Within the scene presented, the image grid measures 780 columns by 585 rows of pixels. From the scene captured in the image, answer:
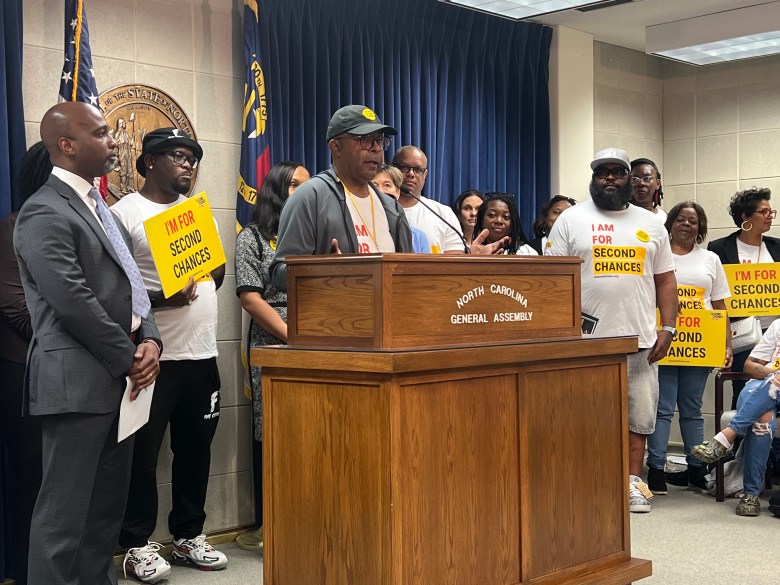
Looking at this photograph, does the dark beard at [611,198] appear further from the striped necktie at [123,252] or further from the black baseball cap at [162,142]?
the striped necktie at [123,252]

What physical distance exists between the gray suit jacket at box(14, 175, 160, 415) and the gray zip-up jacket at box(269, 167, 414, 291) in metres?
0.52

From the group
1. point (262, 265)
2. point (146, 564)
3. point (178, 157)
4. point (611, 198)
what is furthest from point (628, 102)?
point (146, 564)

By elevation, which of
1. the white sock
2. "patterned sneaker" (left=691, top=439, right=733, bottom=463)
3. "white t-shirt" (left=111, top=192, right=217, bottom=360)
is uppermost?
"white t-shirt" (left=111, top=192, right=217, bottom=360)

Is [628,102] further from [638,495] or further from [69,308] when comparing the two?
[69,308]

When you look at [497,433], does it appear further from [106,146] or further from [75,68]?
[75,68]

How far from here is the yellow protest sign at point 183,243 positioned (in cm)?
356

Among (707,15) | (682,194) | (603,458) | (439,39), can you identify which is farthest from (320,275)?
(682,194)

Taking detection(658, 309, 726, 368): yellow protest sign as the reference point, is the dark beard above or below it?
above

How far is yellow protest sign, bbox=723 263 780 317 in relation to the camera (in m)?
5.68

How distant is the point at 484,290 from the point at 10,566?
226 cm

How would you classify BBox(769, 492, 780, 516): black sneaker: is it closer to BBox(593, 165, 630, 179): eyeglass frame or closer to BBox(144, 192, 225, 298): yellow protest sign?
BBox(593, 165, 630, 179): eyeglass frame

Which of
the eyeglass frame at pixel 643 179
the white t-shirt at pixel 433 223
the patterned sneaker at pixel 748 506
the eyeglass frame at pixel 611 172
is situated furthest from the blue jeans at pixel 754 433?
the white t-shirt at pixel 433 223

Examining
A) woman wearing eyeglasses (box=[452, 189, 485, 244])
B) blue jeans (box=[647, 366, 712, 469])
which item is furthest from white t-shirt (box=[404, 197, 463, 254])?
blue jeans (box=[647, 366, 712, 469])

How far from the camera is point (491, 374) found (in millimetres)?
2746
